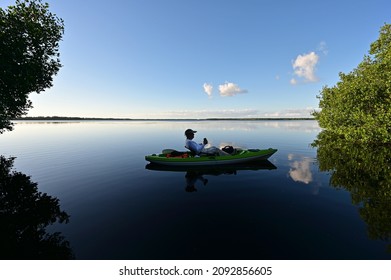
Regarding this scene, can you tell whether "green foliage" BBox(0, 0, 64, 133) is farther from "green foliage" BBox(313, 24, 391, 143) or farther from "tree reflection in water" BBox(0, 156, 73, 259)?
"green foliage" BBox(313, 24, 391, 143)

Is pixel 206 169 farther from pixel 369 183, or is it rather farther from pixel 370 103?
pixel 370 103

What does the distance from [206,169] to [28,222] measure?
11259 mm

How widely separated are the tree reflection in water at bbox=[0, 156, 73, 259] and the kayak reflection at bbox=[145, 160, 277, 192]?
7609 mm

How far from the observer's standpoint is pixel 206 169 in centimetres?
1616

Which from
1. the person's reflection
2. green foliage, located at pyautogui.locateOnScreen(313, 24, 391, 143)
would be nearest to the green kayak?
the person's reflection

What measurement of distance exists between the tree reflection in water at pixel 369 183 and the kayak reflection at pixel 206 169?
15.5 feet

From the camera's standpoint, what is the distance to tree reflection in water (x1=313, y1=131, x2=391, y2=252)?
735cm

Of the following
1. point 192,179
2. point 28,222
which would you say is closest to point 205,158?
point 192,179

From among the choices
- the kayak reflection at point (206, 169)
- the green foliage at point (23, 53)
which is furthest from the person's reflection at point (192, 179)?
the green foliage at point (23, 53)

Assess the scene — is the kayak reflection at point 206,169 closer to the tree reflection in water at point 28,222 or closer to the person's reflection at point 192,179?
the person's reflection at point 192,179

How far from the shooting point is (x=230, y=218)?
7.90m

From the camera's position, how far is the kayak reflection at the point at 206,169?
46.4ft
